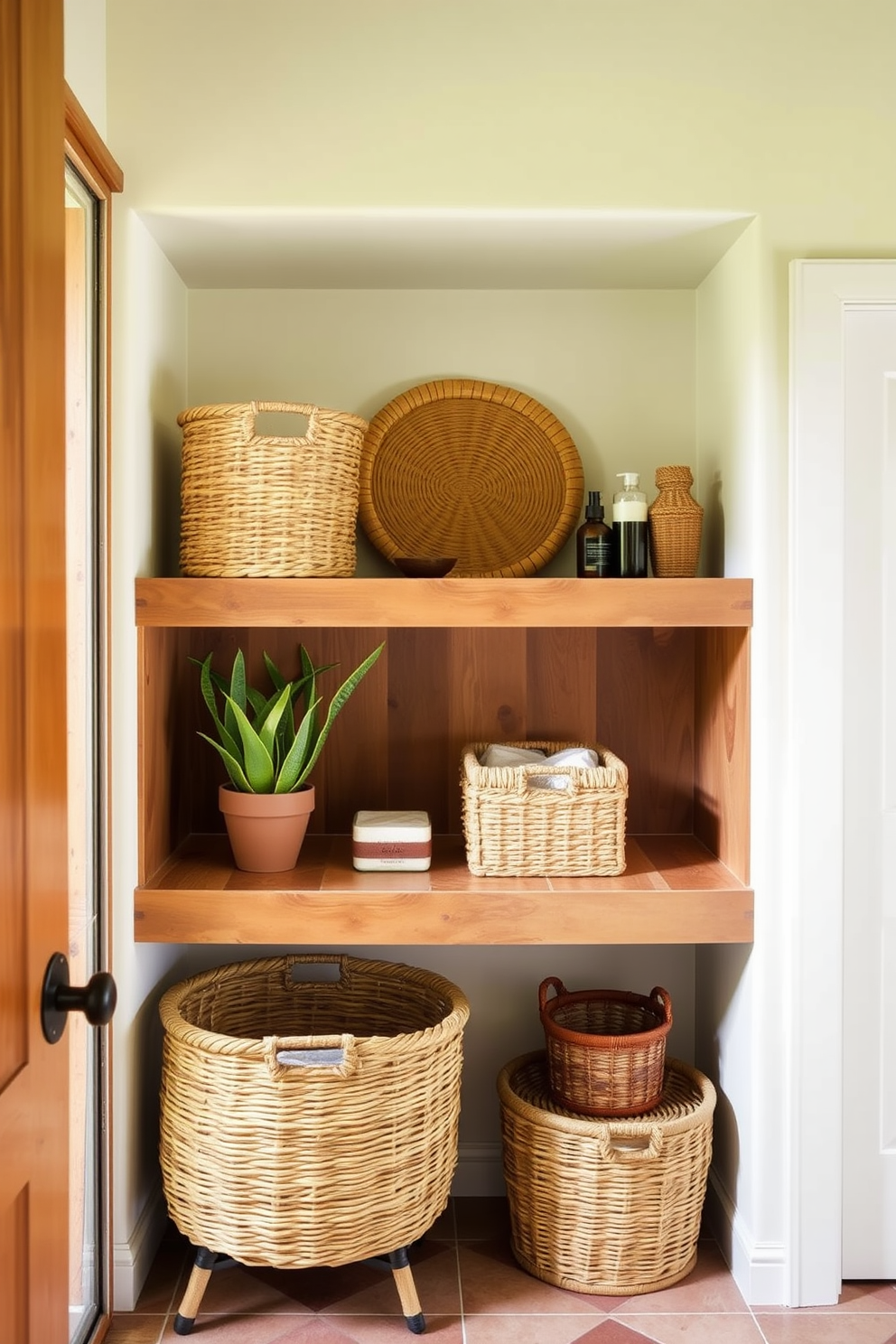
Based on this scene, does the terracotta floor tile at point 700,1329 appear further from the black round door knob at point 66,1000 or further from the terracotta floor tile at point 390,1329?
the black round door knob at point 66,1000

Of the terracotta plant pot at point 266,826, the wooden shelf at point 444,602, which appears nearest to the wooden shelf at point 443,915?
the terracotta plant pot at point 266,826

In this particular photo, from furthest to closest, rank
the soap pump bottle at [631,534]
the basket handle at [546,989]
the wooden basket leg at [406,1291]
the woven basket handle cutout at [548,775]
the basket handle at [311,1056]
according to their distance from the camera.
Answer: the basket handle at [546,989] → the soap pump bottle at [631,534] → the woven basket handle cutout at [548,775] → the wooden basket leg at [406,1291] → the basket handle at [311,1056]

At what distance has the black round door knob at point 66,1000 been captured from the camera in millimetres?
1059

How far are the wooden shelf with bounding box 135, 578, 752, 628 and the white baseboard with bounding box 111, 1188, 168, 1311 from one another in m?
1.15

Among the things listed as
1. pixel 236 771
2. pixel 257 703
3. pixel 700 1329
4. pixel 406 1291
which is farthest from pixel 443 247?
pixel 700 1329

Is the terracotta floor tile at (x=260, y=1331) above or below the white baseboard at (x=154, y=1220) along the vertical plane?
below

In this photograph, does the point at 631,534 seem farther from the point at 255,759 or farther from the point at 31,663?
the point at 31,663

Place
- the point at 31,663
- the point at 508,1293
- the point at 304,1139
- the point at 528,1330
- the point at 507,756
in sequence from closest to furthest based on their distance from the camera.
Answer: the point at 31,663
the point at 304,1139
the point at 528,1330
the point at 508,1293
the point at 507,756

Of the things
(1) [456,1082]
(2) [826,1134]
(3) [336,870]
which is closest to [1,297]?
(3) [336,870]

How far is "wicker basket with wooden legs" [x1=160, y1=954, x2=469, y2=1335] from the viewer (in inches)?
77.7

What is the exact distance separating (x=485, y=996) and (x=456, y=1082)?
1.52ft

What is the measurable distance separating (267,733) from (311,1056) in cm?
62

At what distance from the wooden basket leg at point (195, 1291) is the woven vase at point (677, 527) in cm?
152

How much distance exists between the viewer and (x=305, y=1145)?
197 centimetres
